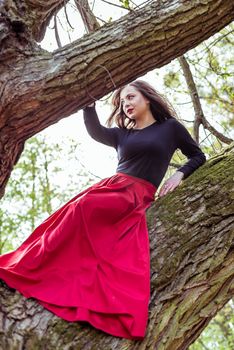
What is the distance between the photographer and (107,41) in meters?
2.22

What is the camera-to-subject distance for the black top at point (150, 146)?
2.70 metres

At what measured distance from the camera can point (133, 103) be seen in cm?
299

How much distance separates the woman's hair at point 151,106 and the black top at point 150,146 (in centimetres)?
9

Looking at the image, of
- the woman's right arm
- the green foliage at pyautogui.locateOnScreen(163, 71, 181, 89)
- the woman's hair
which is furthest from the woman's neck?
the green foliage at pyautogui.locateOnScreen(163, 71, 181, 89)

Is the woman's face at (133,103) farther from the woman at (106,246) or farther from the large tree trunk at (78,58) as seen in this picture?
the large tree trunk at (78,58)

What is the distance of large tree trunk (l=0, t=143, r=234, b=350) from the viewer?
1928 mm

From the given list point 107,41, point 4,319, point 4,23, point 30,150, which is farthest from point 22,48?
point 30,150

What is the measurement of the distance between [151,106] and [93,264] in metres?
1.22

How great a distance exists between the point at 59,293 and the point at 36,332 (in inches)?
7.6

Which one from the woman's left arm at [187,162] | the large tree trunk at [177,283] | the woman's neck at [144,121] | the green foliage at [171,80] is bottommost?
the large tree trunk at [177,283]

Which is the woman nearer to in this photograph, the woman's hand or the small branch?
the woman's hand

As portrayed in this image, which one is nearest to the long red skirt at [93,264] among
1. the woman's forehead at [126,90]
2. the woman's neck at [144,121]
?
the woman's neck at [144,121]

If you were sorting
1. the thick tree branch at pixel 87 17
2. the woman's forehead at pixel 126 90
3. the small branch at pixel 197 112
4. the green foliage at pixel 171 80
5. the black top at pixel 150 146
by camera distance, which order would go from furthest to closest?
1. the green foliage at pixel 171 80
2. the small branch at pixel 197 112
3. the woman's forehead at pixel 126 90
4. the thick tree branch at pixel 87 17
5. the black top at pixel 150 146

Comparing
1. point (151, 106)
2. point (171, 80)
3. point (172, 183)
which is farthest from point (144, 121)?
point (171, 80)
